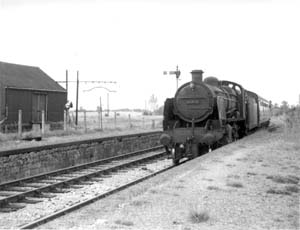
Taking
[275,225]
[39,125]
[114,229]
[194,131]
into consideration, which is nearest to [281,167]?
[194,131]

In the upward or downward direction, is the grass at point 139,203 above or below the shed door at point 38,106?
below

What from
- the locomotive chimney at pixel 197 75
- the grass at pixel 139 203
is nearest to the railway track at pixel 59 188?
the grass at pixel 139 203

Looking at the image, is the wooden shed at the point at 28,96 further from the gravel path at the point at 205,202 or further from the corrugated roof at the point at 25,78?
the gravel path at the point at 205,202

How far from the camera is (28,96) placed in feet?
97.1

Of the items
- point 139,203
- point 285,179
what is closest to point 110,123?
point 285,179

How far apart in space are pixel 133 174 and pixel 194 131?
295cm

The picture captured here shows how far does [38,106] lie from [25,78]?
264 centimetres

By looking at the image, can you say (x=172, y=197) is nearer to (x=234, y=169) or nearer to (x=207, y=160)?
(x=234, y=169)

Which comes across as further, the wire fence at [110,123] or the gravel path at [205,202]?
the wire fence at [110,123]

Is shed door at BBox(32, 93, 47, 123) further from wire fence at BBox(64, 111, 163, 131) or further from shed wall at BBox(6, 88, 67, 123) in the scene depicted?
wire fence at BBox(64, 111, 163, 131)

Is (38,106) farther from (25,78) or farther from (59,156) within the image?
(59,156)

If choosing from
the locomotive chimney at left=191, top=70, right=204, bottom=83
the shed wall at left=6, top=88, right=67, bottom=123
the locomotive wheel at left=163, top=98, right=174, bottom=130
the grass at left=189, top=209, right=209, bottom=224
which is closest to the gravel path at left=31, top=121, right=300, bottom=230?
the grass at left=189, top=209, right=209, bottom=224

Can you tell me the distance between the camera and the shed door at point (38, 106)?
30250 mm

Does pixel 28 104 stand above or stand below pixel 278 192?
above
